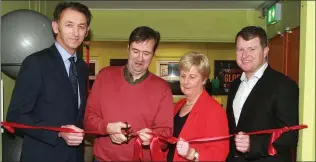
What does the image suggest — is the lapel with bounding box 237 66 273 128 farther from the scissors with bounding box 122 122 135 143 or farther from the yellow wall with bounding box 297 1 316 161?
the scissors with bounding box 122 122 135 143

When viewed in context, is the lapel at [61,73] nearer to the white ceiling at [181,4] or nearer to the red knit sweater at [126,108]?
the red knit sweater at [126,108]

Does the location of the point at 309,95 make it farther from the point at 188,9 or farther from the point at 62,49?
the point at 188,9

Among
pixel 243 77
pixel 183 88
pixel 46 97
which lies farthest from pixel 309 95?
pixel 46 97

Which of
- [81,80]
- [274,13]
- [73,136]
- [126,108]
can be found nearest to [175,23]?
[274,13]

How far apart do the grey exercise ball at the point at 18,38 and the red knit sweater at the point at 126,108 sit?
4.84ft

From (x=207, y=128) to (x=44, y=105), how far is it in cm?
92

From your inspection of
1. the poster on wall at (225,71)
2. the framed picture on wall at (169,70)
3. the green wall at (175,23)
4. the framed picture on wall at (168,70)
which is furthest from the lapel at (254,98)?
the framed picture on wall at (168,70)

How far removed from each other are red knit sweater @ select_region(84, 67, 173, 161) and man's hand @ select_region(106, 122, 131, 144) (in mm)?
92

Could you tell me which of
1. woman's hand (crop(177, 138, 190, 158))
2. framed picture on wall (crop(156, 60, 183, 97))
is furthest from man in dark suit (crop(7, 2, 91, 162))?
framed picture on wall (crop(156, 60, 183, 97))

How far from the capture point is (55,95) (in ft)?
6.79

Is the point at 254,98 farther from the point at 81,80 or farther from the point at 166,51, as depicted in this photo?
the point at 166,51

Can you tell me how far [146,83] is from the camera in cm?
205

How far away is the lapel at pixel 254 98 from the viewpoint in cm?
210

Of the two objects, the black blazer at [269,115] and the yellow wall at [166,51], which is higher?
the yellow wall at [166,51]
